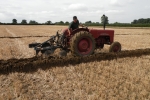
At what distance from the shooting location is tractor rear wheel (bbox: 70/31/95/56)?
294 inches

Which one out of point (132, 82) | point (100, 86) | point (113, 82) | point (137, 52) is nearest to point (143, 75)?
point (132, 82)

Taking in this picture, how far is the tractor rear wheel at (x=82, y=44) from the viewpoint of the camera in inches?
294

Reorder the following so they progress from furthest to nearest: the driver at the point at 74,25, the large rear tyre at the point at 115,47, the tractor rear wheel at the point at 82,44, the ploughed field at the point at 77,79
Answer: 1. the large rear tyre at the point at 115,47
2. the driver at the point at 74,25
3. the tractor rear wheel at the point at 82,44
4. the ploughed field at the point at 77,79

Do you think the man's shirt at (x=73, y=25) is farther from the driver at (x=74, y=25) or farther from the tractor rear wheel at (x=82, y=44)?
the tractor rear wheel at (x=82, y=44)

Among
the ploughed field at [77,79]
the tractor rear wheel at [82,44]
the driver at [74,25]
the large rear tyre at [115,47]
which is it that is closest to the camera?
the ploughed field at [77,79]

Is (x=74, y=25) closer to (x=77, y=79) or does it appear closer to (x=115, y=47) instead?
(x=115, y=47)

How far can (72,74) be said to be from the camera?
6.03 m

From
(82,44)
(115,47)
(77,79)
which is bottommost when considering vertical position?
(77,79)

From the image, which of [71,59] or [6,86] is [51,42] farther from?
[6,86]

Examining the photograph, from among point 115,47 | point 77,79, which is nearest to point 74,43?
point 77,79

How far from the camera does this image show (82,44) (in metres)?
7.80

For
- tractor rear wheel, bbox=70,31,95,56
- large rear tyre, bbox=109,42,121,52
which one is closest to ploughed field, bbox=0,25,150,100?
tractor rear wheel, bbox=70,31,95,56

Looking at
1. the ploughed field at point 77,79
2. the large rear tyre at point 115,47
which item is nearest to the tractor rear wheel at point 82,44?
the ploughed field at point 77,79

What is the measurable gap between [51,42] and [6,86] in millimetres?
3788
